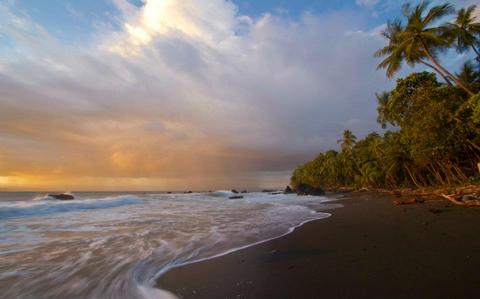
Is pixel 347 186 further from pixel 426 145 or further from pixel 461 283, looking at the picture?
pixel 461 283

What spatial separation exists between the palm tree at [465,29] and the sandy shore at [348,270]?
16723 millimetres

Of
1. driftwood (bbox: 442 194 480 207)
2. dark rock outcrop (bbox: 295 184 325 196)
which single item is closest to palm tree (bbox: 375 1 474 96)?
driftwood (bbox: 442 194 480 207)

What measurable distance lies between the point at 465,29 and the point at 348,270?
21.3 meters

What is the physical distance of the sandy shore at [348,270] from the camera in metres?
3.07

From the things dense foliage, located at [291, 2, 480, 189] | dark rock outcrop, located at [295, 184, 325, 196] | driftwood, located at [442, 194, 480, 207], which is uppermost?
dense foliage, located at [291, 2, 480, 189]

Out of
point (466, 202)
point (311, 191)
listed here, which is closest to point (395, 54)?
point (466, 202)

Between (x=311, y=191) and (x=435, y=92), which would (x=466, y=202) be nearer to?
(x=435, y=92)

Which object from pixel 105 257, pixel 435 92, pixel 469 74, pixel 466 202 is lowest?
pixel 105 257

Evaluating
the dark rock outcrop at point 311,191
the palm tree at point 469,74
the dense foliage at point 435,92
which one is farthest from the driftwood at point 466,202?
the dark rock outcrop at point 311,191

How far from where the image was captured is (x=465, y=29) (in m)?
16.8

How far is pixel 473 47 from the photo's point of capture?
1731cm

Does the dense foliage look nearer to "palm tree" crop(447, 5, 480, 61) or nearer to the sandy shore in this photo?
"palm tree" crop(447, 5, 480, 61)

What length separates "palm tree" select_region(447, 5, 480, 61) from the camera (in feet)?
54.3

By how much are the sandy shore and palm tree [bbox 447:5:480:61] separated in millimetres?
16723
